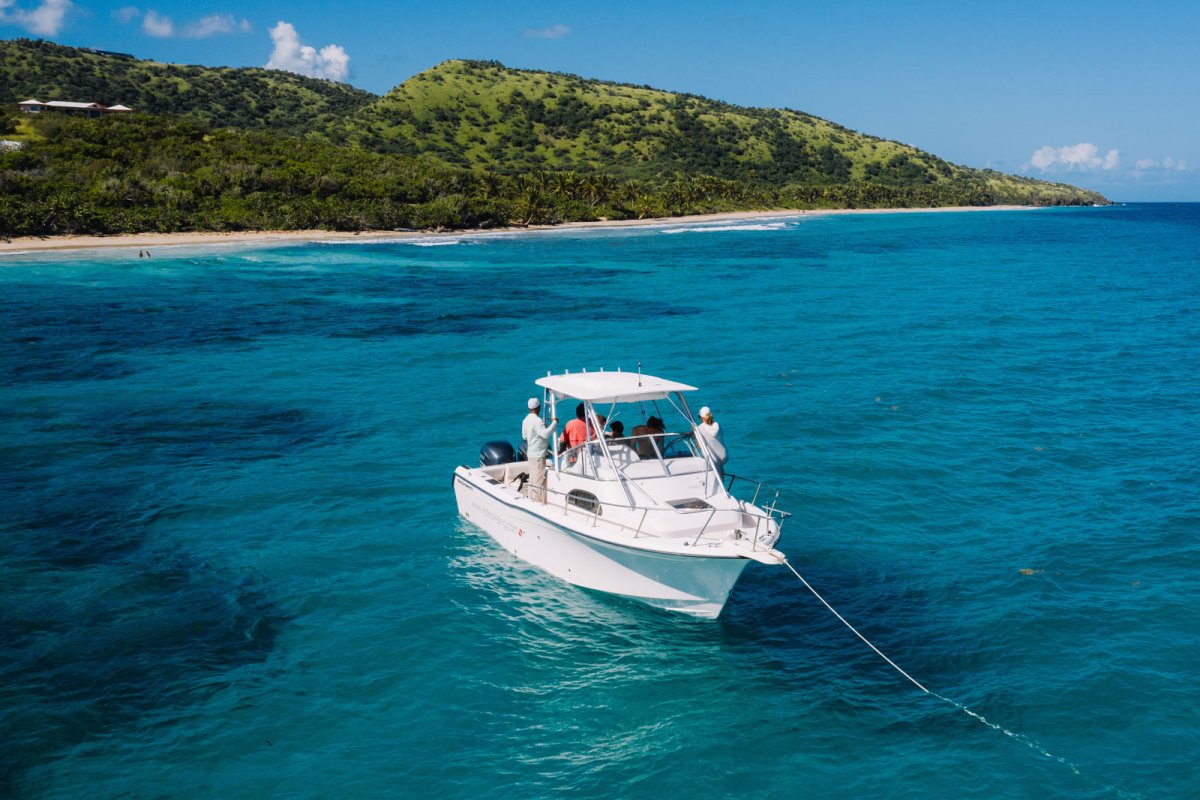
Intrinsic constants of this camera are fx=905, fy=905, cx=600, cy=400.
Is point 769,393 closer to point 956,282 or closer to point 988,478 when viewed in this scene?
point 988,478

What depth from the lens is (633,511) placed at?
14.5 metres

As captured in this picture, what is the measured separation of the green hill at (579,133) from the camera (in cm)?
14638

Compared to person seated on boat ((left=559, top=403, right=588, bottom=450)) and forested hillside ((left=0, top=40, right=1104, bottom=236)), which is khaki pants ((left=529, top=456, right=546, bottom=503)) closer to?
person seated on boat ((left=559, top=403, right=588, bottom=450))

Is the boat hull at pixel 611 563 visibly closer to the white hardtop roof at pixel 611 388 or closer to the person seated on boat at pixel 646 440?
the person seated on boat at pixel 646 440

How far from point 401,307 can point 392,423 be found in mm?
24388

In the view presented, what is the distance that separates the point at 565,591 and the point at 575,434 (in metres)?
2.78

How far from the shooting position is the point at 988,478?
68.5 feet

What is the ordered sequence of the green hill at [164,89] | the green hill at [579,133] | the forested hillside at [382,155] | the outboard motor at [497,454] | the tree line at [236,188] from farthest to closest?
1. the green hill at [579,133]
2. the green hill at [164,89]
3. the forested hillside at [382,155]
4. the tree line at [236,188]
5. the outboard motor at [497,454]

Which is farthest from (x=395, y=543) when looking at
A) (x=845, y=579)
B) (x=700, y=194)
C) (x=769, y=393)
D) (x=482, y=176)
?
(x=700, y=194)

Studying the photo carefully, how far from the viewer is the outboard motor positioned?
1823 cm

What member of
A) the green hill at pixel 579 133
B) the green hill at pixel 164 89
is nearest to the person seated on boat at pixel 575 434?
the green hill at pixel 579 133

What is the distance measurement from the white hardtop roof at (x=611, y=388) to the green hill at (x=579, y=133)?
4929 inches

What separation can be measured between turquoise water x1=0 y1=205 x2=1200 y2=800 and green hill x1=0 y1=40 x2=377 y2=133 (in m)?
111

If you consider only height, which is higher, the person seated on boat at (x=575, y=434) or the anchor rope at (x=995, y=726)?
the person seated on boat at (x=575, y=434)
